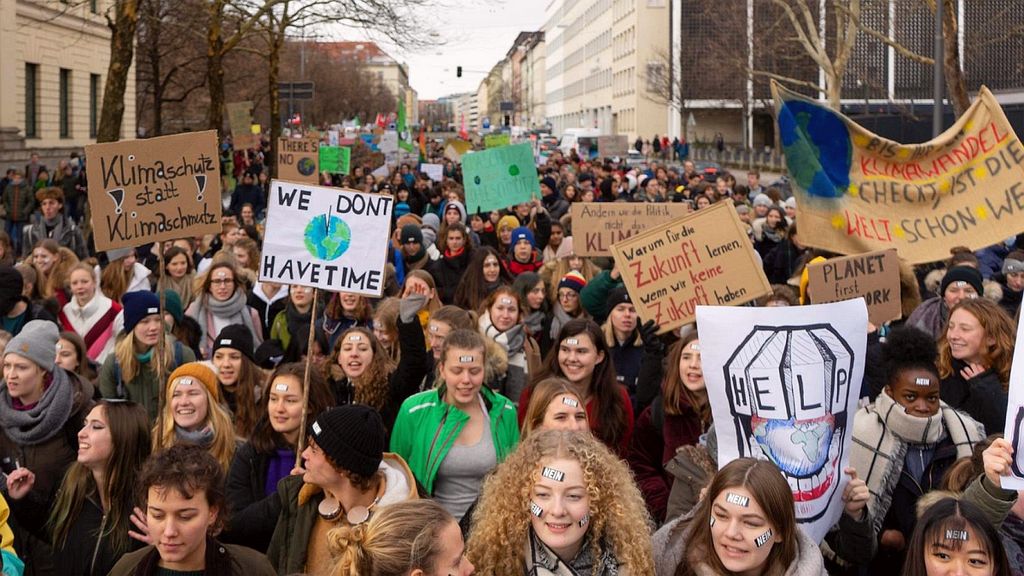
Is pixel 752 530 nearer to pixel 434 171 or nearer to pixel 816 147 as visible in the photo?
pixel 816 147

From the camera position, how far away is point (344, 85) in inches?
3290

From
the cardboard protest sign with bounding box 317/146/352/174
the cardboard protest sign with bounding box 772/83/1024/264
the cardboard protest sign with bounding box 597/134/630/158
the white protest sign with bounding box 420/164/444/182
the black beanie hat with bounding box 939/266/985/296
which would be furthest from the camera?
the cardboard protest sign with bounding box 597/134/630/158

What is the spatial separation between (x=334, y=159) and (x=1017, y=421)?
782 inches

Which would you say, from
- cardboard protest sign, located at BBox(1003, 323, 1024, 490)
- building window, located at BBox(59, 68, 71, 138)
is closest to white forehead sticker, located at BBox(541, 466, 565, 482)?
cardboard protest sign, located at BBox(1003, 323, 1024, 490)

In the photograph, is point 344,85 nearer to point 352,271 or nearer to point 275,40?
point 275,40

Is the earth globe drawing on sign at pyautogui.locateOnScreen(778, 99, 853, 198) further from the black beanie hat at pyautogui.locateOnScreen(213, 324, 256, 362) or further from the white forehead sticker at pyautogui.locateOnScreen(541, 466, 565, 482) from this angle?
the white forehead sticker at pyautogui.locateOnScreen(541, 466, 565, 482)

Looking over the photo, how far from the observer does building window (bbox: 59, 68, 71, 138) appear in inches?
1578

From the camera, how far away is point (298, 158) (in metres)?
18.7

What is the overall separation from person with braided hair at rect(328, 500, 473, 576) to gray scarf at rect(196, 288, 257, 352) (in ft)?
18.7

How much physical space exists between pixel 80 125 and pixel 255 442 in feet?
125

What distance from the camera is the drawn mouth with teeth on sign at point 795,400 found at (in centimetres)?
453

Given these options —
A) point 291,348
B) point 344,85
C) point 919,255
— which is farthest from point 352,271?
point 344,85

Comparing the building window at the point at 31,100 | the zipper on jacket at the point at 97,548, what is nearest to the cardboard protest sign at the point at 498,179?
the zipper on jacket at the point at 97,548

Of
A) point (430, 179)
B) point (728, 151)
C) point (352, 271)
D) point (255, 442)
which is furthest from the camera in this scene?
point (728, 151)
